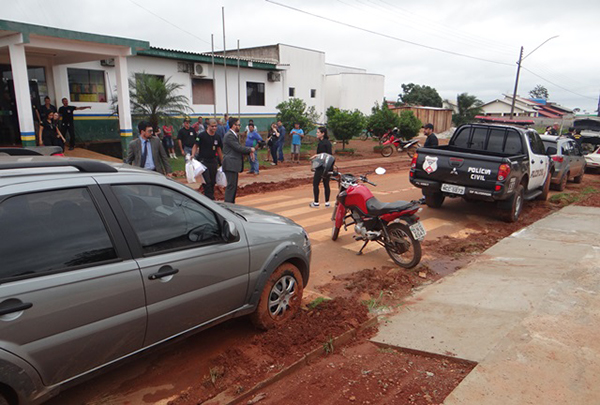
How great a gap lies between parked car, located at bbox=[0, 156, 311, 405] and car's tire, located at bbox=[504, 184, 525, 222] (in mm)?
6696

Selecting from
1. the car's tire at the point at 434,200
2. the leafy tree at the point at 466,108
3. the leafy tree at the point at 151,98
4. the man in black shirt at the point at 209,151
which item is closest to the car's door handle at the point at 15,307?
the man in black shirt at the point at 209,151

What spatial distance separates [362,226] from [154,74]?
16.3 meters

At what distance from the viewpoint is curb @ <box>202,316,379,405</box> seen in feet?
10.6

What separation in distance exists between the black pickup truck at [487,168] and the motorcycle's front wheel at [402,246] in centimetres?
282

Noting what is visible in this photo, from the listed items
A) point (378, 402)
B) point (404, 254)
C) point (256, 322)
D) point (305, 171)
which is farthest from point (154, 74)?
point (378, 402)

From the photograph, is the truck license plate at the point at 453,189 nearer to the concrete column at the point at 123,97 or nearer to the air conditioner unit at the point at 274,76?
the concrete column at the point at 123,97

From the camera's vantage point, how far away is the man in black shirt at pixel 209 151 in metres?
8.87

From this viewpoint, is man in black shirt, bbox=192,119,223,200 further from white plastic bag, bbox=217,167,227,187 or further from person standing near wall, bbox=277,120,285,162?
person standing near wall, bbox=277,120,285,162

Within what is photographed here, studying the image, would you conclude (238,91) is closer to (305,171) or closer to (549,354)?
(305,171)

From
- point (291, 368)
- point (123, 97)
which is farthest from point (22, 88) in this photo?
point (291, 368)

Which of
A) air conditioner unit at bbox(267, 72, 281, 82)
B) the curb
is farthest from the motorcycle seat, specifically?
air conditioner unit at bbox(267, 72, 281, 82)

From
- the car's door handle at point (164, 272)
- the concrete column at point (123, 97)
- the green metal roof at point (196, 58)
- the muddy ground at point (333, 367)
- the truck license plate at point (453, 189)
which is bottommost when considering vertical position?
the muddy ground at point (333, 367)

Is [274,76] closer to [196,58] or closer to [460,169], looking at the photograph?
[196,58]

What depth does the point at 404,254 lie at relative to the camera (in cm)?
647
